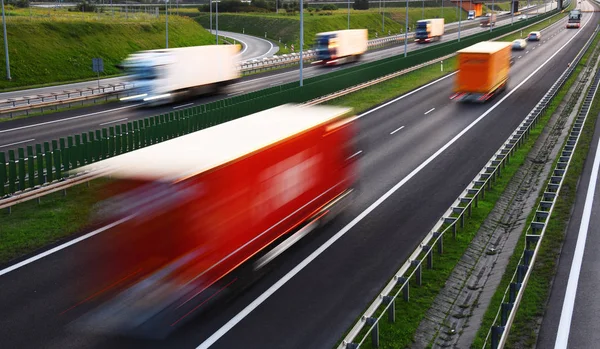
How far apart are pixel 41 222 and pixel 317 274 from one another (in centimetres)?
888

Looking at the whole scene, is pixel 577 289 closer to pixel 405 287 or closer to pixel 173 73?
pixel 405 287

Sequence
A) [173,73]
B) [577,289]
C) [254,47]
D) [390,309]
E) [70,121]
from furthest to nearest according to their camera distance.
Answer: [254,47] < [173,73] < [70,121] < [577,289] < [390,309]

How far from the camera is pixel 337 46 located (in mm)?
67312

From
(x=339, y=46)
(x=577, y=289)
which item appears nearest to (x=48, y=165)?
(x=577, y=289)

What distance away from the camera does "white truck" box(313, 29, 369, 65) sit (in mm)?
66125

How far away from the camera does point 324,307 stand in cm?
1473

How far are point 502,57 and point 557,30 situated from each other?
81.7 meters

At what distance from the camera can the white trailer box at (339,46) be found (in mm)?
66125

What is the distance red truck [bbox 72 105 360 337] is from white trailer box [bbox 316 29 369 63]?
1956 inches

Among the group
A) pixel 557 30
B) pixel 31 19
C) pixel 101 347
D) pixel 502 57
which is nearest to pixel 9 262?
pixel 101 347

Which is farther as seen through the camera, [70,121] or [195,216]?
[70,121]

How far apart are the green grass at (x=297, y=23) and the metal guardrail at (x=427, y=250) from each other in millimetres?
71871

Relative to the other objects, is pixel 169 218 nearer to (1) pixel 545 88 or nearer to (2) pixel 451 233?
(2) pixel 451 233

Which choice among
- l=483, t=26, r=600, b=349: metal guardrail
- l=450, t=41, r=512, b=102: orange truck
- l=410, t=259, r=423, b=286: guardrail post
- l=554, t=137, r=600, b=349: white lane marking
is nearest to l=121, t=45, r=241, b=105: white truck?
l=450, t=41, r=512, b=102: orange truck
